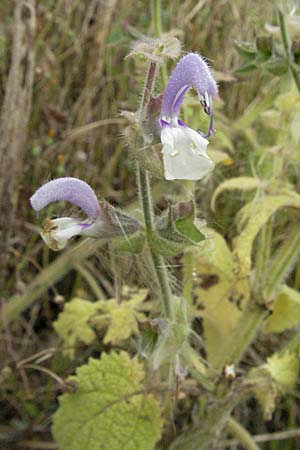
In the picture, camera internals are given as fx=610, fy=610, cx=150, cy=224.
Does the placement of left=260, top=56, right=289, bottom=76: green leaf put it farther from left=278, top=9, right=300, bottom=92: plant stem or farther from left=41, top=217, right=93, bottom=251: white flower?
left=41, top=217, right=93, bottom=251: white flower

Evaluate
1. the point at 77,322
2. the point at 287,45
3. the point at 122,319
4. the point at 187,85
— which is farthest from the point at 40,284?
the point at 187,85

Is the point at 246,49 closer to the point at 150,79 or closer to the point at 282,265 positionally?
the point at 282,265

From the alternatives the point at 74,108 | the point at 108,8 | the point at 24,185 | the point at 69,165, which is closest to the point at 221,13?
the point at 108,8

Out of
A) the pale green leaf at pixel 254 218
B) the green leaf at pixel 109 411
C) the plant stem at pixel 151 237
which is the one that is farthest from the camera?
the pale green leaf at pixel 254 218

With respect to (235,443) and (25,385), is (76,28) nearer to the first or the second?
(25,385)

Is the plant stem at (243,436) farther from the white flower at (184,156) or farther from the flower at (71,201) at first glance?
the white flower at (184,156)

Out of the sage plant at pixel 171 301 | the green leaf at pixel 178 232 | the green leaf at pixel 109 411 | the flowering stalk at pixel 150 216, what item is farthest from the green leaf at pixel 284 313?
the green leaf at pixel 178 232

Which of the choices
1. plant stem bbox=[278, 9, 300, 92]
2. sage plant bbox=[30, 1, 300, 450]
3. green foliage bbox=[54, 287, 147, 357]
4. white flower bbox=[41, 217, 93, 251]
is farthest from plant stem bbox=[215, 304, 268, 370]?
white flower bbox=[41, 217, 93, 251]

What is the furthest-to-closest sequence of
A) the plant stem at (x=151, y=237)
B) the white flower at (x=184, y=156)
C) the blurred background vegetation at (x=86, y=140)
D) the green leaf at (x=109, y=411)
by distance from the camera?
the blurred background vegetation at (x=86, y=140) → the green leaf at (x=109, y=411) → the plant stem at (x=151, y=237) → the white flower at (x=184, y=156)
